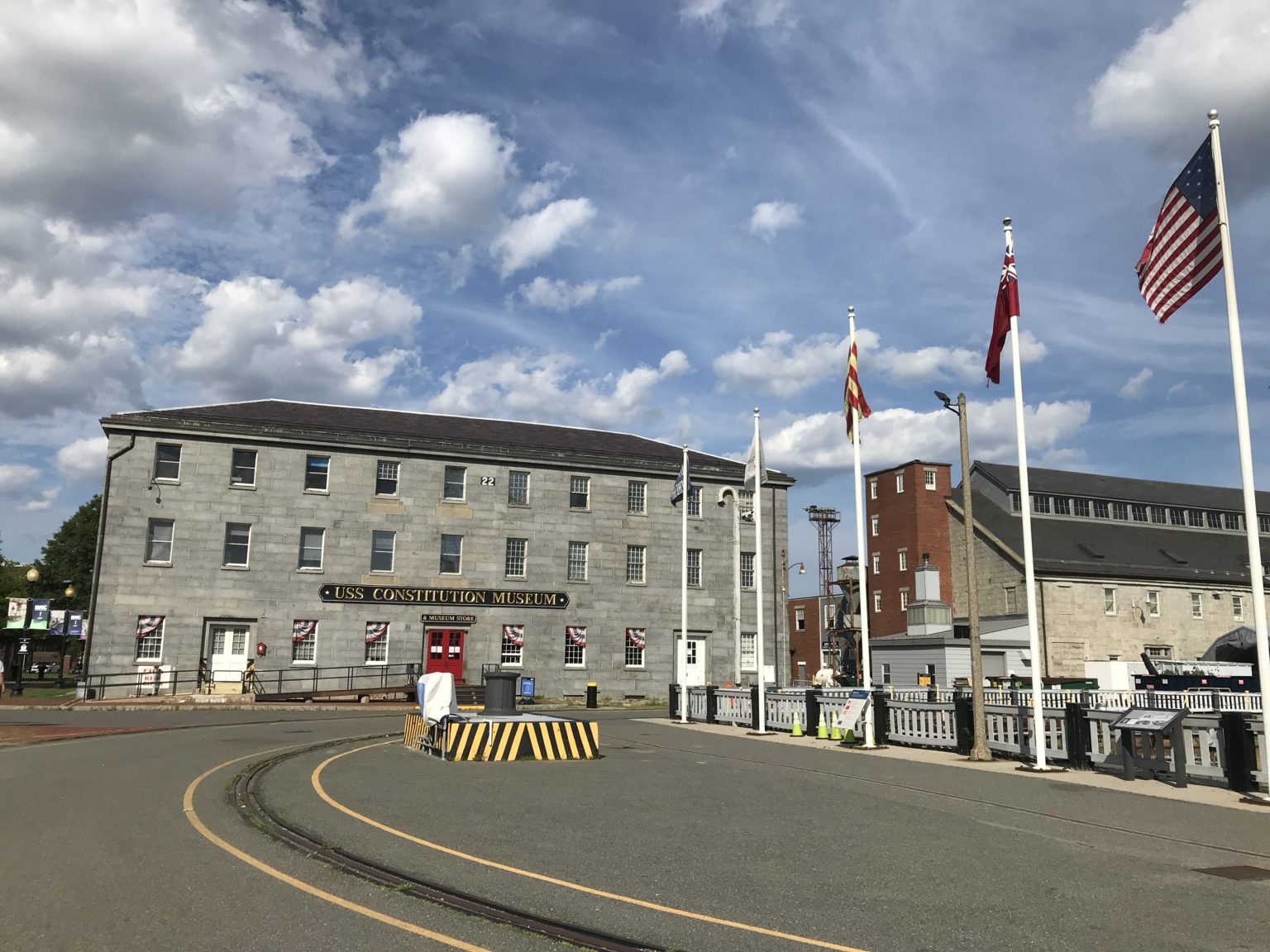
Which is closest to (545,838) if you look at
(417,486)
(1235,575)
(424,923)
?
(424,923)

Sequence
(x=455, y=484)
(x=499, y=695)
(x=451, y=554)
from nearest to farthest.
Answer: (x=499, y=695), (x=451, y=554), (x=455, y=484)

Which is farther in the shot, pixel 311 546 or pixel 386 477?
pixel 386 477

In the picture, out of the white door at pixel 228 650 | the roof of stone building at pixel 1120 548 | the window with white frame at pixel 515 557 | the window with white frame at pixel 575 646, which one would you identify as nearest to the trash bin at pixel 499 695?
the white door at pixel 228 650

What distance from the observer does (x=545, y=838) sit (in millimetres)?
10133

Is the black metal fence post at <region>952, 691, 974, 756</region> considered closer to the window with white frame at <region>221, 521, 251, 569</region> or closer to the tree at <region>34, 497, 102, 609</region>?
the window with white frame at <region>221, 521, 251, 569</region>

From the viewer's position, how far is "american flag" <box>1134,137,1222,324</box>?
14.6 metres

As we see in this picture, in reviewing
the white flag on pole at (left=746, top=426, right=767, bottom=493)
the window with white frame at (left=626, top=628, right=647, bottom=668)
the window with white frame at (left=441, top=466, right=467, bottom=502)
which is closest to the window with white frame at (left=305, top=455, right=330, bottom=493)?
the window with white frame at (left=441, top=466, right=467, bottom=502)

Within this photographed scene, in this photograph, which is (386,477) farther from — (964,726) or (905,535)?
(905,535)

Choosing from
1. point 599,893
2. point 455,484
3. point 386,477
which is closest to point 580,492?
point 455,484

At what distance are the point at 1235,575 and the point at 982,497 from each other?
607 inches

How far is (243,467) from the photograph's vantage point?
43.0 m

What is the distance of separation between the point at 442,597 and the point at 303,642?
620cm

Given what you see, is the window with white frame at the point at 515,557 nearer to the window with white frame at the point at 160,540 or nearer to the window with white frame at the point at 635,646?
the window with white frame at the point at 635,646

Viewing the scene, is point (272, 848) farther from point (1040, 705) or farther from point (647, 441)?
point (647, 441)
